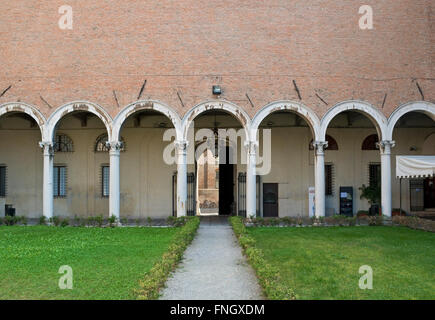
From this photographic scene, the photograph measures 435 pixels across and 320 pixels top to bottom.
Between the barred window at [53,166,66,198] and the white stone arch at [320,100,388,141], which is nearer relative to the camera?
the white stone arch at [320,100,388,141]

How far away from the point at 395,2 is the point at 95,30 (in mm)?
12777

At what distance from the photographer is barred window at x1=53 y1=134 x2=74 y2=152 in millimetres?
21141

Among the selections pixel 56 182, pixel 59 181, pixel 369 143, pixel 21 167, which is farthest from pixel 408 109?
pixel 21 167

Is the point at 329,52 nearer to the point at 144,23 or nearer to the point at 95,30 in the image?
the point at 144,23

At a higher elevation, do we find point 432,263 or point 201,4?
point 201,4

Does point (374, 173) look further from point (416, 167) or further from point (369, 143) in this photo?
point (416, 167)

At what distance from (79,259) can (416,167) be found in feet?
40.7

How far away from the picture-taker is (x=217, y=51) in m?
17.7

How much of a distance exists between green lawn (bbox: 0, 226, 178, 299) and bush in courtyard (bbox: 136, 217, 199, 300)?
0.27m

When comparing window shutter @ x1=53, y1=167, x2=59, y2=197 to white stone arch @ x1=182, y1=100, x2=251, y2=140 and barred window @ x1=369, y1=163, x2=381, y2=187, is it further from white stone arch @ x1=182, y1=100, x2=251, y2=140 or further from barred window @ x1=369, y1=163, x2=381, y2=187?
barred window @ x1=369, y1=163, x2=381, y2=187

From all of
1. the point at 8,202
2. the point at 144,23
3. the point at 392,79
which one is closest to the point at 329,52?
the point at 392,79

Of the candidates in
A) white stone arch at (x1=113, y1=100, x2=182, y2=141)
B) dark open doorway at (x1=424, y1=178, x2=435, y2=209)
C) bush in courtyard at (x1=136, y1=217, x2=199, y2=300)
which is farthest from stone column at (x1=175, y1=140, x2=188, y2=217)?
dark open doorway at (x1=424, y1=178, x2=435, y2=209)

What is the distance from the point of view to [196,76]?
17438 mm
